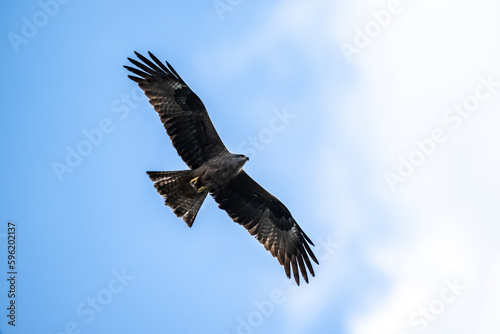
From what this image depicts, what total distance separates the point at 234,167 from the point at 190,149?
104 cm

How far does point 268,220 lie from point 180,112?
306cm

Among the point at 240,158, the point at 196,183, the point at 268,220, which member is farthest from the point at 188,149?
the point at 268,220

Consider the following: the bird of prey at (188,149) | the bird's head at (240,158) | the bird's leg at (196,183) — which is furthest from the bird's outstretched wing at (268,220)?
the bird's head at (240,158)

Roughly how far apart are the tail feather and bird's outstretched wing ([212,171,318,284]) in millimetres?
515

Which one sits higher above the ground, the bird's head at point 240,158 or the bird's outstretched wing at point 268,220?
the bird's head at point 240,158

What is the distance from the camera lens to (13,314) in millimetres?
12016

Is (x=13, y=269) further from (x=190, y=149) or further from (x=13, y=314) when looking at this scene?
(x=190, y=149)

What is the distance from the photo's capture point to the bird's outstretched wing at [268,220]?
40.3 ft

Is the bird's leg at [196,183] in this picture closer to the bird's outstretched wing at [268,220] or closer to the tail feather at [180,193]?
the tail feather at [180,193]

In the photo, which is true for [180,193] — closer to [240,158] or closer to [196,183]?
[196,183]

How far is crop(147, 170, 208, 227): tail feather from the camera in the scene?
11672 millimetres

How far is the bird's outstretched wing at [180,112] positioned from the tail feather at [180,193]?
1.23 ft

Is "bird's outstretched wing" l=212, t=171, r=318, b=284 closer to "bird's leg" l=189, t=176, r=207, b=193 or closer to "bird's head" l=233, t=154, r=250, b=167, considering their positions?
"bird's leg" l=189, t=176, r=207, b=193

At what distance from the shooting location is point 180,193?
11.9 m
